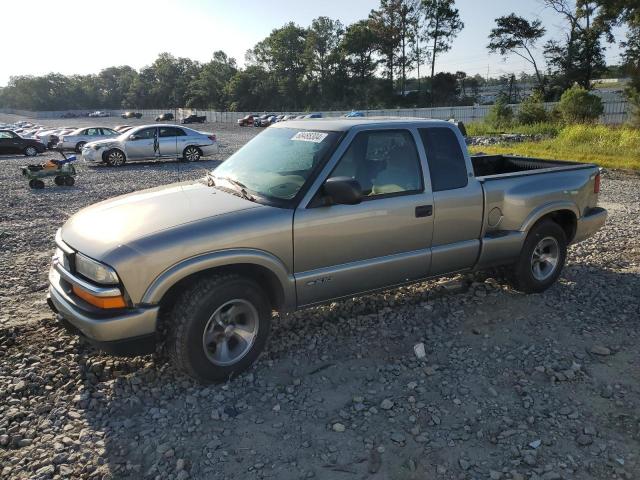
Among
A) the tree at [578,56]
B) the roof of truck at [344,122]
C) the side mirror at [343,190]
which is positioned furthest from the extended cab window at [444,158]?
the tree at [578,56]

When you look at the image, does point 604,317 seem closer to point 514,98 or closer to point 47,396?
point 47,396

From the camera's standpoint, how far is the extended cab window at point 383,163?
13.8 feet

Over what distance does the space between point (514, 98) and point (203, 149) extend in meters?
43.2

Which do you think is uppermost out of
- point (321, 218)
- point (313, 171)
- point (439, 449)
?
point (313, 171)

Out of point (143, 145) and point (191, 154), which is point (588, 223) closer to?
point (191, 154)

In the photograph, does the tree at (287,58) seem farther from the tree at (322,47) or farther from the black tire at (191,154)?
the black tire at (191,154)

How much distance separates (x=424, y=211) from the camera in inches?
176

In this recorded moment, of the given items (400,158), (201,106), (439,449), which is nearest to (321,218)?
(400,158)

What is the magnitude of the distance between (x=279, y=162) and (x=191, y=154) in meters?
16.3

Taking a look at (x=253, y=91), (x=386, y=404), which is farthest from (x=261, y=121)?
(x=386, y=404)

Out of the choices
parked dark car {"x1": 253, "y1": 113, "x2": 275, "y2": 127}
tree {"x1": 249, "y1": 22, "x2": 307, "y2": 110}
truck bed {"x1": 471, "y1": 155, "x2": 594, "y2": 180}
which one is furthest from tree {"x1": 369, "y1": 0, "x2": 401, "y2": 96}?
truck bed {"x1": 471, "y1": 155, "x2": 594, "y2": 180}

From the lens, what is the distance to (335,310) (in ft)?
16.7

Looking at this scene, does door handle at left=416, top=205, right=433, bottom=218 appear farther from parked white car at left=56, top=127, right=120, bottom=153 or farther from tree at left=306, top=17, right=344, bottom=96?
tree at left=306, top=17, right=344, bottom=96

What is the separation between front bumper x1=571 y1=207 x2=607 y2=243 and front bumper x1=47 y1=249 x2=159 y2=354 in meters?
4.68
